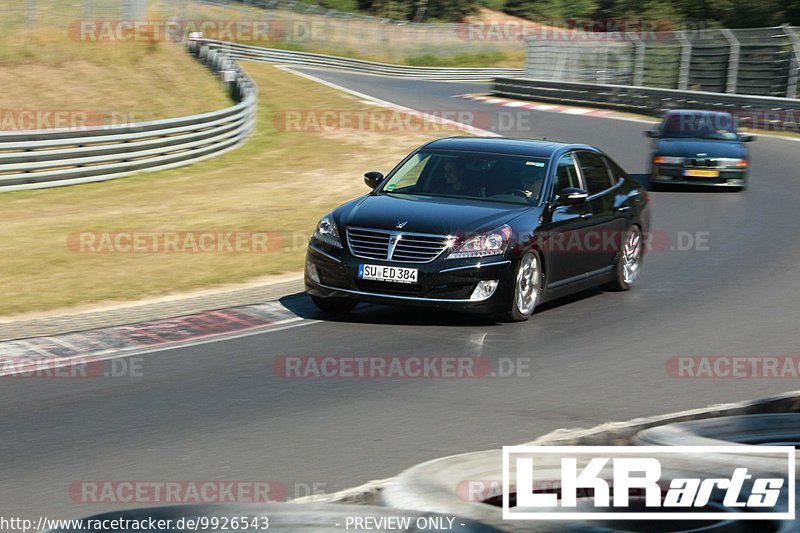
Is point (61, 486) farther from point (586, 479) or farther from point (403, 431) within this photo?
point (586, 479)

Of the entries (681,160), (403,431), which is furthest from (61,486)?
(681,160)

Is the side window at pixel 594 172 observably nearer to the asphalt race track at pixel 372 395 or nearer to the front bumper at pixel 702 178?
the asphalt race track at pixel 372 395

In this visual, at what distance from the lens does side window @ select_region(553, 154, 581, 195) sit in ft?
38.5

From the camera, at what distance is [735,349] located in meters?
10.2

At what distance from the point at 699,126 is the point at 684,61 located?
67.8ft

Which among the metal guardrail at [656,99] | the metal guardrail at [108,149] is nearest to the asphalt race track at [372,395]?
the metal guardrail at [108,149]

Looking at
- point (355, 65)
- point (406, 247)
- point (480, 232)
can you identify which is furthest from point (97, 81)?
point (355, 65)

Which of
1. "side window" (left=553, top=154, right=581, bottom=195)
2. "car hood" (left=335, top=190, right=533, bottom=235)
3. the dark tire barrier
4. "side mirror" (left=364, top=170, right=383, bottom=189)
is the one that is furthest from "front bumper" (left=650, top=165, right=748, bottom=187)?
the dark tire barrier

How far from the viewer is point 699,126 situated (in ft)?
77.2

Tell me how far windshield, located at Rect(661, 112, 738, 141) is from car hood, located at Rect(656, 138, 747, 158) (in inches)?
12.2

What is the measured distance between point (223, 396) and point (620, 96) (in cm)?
3408

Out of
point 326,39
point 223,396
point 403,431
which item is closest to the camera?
point 403,431

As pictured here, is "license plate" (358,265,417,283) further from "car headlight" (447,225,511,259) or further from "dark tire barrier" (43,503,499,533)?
"dark tire barrier" (43,503,499,533)
